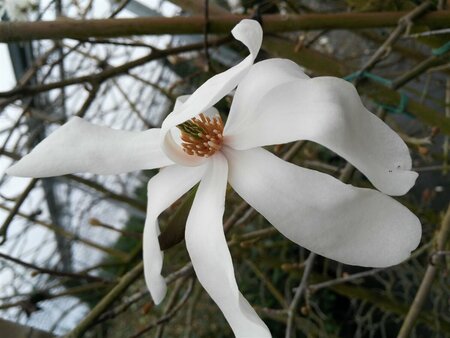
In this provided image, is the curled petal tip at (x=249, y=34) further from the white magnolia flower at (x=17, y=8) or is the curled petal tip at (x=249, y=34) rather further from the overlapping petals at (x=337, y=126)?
the white magnolia flower at (x=17, y=8)

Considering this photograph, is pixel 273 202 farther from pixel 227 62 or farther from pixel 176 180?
pixel 227 62

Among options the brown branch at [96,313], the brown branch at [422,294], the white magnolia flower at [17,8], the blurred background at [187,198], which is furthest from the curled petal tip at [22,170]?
the white magnolia flower at [17,8]

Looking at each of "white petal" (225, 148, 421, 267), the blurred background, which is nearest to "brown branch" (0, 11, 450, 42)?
the blurred background

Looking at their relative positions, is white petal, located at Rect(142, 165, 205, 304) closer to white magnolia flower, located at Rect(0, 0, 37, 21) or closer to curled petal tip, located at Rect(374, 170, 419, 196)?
curled petal tip, located at Rect(374, 170, 419, 196)

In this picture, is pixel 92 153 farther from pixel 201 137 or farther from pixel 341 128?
pixel 341 128

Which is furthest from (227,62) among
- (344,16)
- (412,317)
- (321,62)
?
(412,317)

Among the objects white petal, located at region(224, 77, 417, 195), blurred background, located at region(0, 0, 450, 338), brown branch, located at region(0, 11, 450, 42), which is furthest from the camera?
blurred background, located at region(0, 0, 450, 338)
